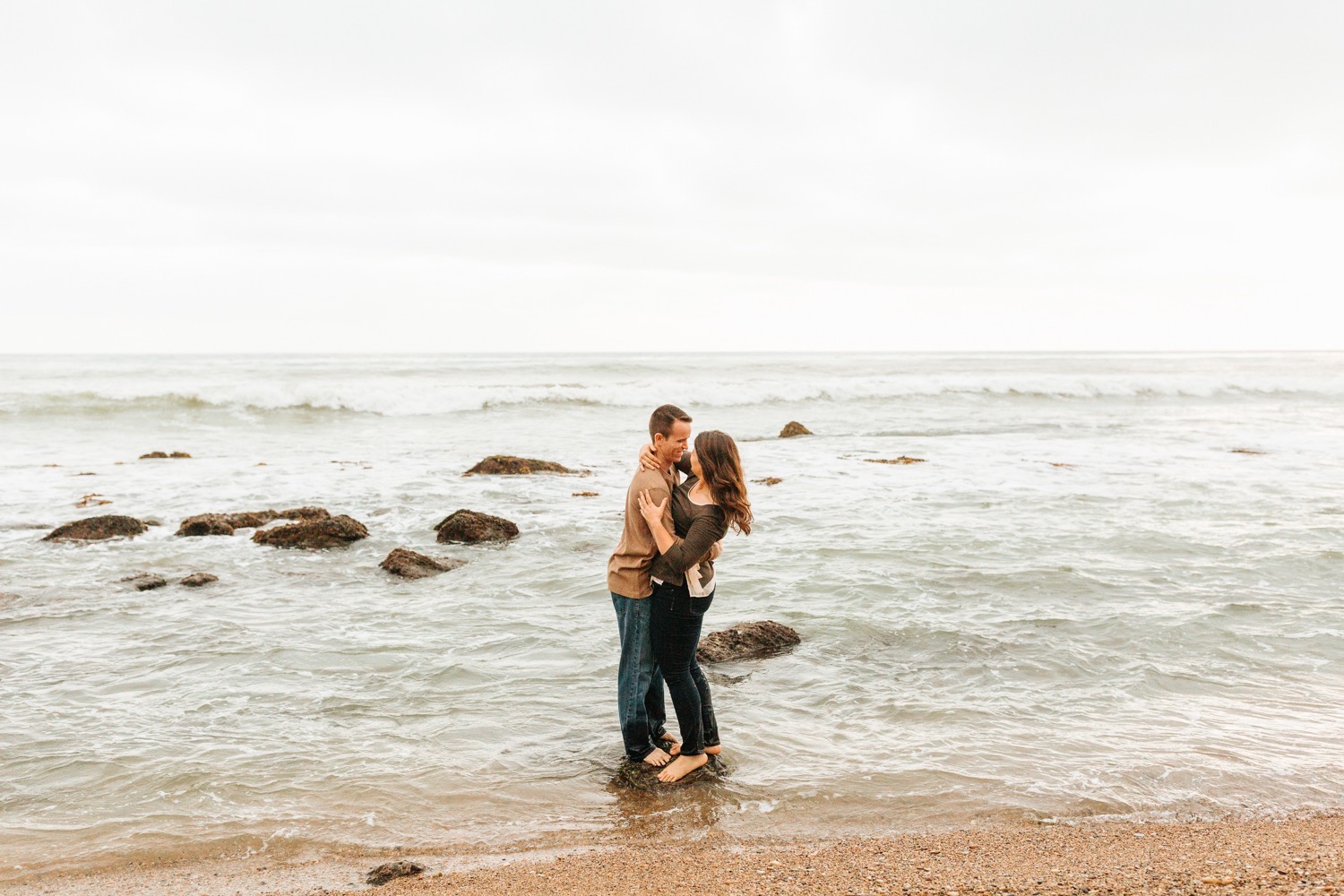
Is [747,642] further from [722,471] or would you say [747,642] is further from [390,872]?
[390,872]

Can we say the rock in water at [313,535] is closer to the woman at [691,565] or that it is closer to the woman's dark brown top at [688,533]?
the woman at [691,565]

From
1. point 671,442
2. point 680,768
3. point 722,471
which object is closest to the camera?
point 722,471

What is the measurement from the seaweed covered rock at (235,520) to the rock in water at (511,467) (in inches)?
165

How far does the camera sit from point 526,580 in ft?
30.5

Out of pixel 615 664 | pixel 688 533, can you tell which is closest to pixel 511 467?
pixel 615 664

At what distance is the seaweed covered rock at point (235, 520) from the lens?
1133cm

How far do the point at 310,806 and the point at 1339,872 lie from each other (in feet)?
15.0

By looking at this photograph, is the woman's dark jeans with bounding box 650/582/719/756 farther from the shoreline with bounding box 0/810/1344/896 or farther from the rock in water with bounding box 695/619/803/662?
the rock in water with bounding box 695/619/803/662

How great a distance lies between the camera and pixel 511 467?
16656mm

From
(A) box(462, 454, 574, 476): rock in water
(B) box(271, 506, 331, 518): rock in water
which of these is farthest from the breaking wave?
(B) box(271, 506, 331, 518): rock in water

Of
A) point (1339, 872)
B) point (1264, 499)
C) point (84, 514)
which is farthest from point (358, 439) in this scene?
point (1339, 872)

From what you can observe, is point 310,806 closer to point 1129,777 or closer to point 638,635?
point 638,635

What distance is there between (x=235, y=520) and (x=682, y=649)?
9.18m

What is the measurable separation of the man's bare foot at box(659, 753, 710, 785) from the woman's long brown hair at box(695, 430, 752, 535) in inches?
53.9
